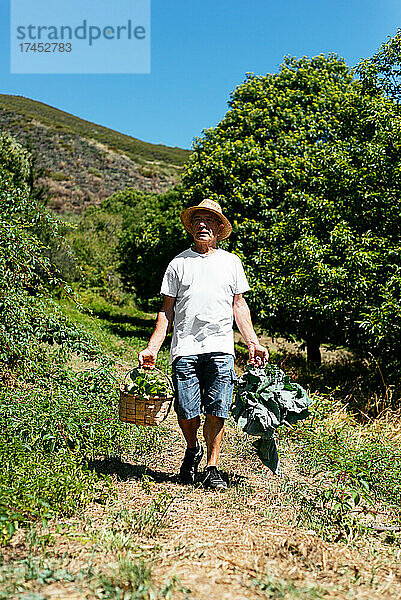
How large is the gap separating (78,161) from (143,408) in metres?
59.9

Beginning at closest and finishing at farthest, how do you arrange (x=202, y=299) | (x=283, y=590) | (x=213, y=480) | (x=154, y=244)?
(x=283, y=590) < (x=213, y=480) < (x=202, y=299) < (x=154, y=244)

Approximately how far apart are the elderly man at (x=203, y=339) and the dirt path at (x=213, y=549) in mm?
418

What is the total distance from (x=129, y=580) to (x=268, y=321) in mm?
10029

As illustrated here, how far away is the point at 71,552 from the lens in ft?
8.89

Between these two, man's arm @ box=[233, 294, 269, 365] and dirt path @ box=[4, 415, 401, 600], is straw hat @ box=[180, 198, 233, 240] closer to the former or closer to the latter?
man's arm @ box=[233, 294, 269, 365]

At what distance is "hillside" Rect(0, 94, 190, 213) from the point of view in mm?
55031

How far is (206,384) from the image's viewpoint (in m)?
4.07

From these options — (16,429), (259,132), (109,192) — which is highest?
(109,192)

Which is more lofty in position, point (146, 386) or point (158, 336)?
point (158, 336)

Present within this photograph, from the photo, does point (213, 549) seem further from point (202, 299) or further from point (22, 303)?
point (22, 303)

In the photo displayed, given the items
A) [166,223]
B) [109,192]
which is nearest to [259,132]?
[166,223]

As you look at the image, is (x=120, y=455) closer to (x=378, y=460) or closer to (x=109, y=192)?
(x=378, y=460)

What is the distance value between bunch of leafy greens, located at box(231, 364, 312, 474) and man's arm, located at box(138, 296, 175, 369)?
2.21 ft

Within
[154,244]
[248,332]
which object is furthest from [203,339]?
[154,244]
